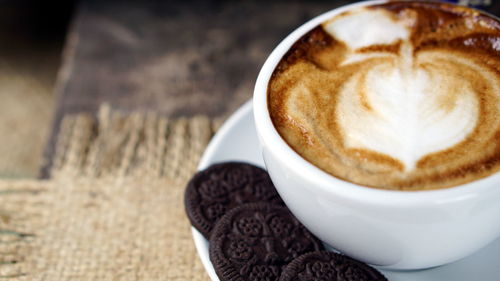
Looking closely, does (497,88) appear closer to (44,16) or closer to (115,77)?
(115,77)

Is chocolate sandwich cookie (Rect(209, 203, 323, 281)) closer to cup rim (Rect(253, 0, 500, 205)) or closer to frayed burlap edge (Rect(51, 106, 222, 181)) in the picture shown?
cup rim (Rect(253, 0, 500, 205))

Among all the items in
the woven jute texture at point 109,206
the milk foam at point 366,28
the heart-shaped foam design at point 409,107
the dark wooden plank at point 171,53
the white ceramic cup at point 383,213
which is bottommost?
the woven jute texture at point 109,206

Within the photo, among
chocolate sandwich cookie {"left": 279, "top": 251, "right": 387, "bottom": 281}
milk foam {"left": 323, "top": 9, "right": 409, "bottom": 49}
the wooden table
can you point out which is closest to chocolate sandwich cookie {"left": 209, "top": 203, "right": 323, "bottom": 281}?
chocolate sandwich cookie {"left": 279, "top": 251, "right": 387, "bottom": 281}

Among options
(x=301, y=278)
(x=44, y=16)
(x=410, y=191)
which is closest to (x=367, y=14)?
(x=410, y=191)

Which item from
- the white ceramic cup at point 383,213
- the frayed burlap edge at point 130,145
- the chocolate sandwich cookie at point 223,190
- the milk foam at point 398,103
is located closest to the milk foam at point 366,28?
the milk foam at point 398,103

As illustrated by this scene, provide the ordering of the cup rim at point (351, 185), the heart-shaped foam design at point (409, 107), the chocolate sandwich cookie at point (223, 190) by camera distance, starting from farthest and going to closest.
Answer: the chocolate sandwich cookie at point (223, 190) → the heart-shaped foam design at point (409, 107) → the cup rim at point (351, 185)

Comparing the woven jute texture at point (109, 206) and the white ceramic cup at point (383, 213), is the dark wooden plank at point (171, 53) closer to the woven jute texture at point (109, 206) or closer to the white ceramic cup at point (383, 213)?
the woven jute texture at point (109, 206)
